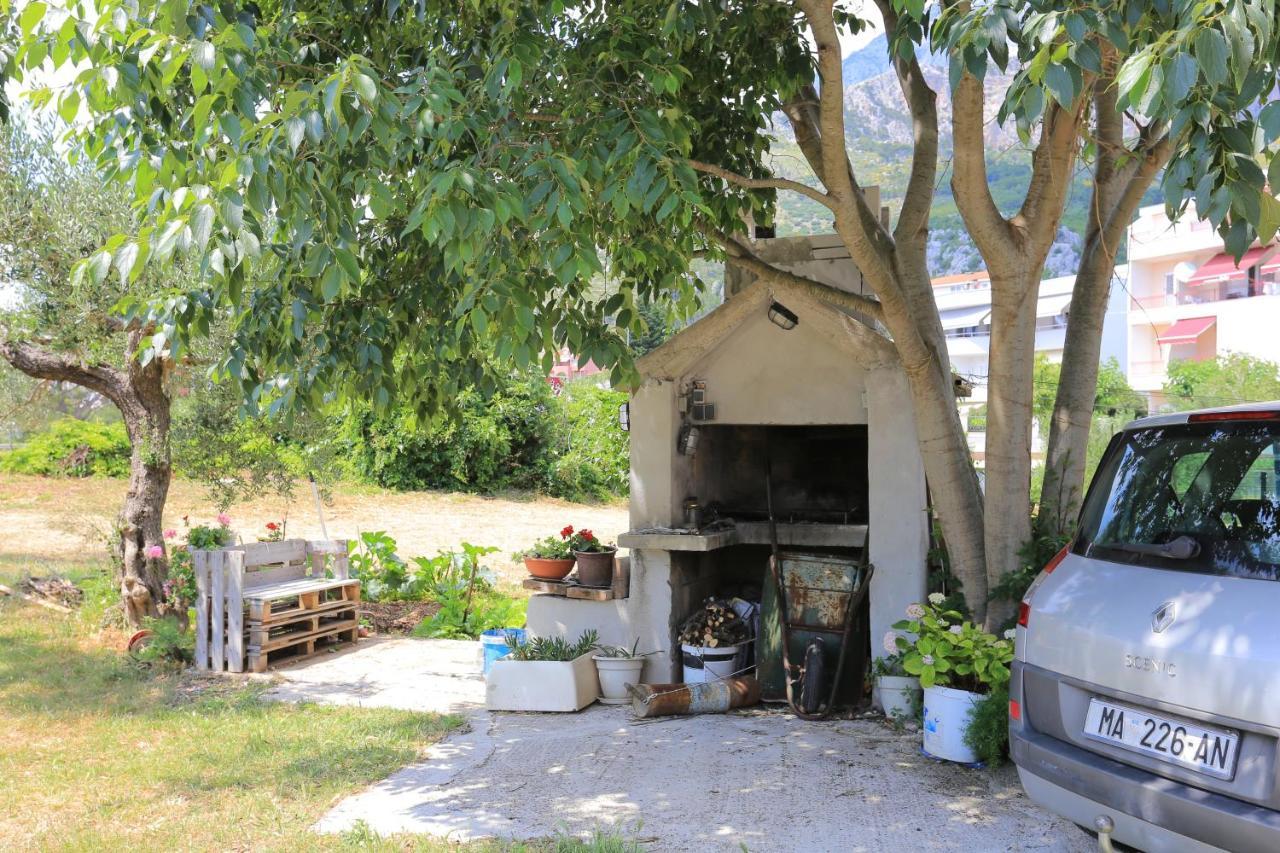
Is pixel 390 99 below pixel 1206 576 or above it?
above

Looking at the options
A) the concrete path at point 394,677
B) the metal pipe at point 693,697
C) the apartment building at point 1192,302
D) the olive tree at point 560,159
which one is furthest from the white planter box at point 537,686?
the apartment building at point 1192,302

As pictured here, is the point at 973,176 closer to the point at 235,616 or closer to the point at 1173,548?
the point at 1173,548

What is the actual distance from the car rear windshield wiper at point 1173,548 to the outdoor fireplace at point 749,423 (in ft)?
10.1

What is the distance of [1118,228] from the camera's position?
5.87m

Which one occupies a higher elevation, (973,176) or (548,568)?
(973,176)

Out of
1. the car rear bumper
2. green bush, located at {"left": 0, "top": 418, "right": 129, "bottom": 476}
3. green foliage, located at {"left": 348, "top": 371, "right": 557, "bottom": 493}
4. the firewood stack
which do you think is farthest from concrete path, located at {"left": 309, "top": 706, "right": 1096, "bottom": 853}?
green bush, located at {"left": 0, "top": 418, "right": 129, "bottom": 476}

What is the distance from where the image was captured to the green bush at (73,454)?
19312 millimetres

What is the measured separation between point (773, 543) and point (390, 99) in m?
4.16

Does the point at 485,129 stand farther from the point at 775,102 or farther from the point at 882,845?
the point at 882,845

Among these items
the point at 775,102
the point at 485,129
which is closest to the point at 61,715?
the point at 485,129

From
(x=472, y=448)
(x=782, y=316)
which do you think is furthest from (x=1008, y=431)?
(x=472, y=448)

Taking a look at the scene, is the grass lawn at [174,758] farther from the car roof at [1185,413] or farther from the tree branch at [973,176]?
the tree branch at [973,176]

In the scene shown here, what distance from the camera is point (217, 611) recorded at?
787 cm

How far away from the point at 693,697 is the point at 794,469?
256 centimetres
